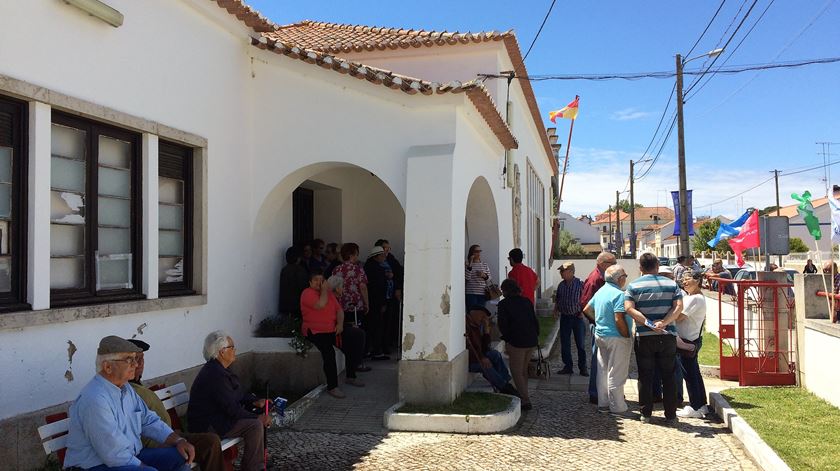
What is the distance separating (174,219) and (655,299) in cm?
525

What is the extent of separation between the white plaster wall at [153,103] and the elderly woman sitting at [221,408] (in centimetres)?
123

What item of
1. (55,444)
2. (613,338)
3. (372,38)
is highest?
(372,38)

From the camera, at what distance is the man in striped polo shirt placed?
262 inches

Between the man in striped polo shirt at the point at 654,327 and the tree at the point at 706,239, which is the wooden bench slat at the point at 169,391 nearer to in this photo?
the man in striped polo shirt at the point at 654,327

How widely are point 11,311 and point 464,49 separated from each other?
9.19 metres

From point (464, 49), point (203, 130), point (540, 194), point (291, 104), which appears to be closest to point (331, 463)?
point (203, 130)

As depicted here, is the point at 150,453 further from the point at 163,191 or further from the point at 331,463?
the point at 163,191

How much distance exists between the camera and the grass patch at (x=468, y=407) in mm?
6620

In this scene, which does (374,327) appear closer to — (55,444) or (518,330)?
(518,330)

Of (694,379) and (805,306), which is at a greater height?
(805,306)

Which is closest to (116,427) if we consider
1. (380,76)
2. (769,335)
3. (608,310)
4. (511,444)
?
(511,444)

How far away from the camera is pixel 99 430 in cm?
379

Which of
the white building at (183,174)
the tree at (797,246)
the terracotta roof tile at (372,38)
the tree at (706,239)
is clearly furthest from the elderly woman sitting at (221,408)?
the tree at (706,239)

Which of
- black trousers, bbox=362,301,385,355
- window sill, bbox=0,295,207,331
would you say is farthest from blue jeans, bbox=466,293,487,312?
window sill, bbox=0,295,207,331
